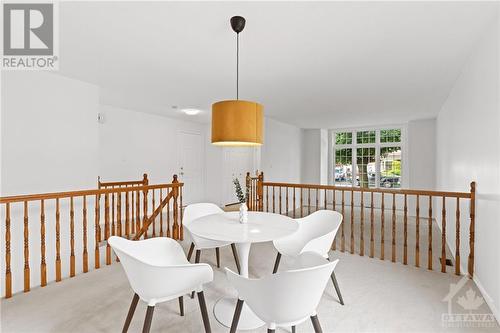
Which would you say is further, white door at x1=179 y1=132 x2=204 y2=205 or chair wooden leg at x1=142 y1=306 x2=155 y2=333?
white door at x1=179 y1=132 x2=204 y2=205

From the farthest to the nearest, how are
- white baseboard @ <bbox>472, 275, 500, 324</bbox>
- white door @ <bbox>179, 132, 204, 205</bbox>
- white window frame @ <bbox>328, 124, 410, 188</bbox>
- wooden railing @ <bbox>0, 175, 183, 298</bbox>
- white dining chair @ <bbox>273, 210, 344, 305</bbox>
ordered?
white window frame @ <bbox>328, 124, 410, 188</bbox>, white door @ <bbox>179, 132, 204, 205</bbox>, wooden railing @ <bbox>0, 175, 183, 298</bbox>, white dining chair @ <bbox>273, 210, 344, 305</bbox>, white baseboard @ <bbox>472, 275, 500, 324</bbox>

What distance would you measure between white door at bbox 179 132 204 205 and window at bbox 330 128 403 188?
13.6ft

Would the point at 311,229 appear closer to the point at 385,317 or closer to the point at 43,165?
the point at 385,317

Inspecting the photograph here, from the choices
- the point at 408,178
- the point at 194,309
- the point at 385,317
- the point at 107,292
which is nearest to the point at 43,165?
the point at 107,292

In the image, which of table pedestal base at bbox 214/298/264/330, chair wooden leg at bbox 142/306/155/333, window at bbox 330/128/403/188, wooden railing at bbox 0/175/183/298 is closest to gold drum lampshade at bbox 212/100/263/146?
chair wooden leg at bbox 142/306/155/333

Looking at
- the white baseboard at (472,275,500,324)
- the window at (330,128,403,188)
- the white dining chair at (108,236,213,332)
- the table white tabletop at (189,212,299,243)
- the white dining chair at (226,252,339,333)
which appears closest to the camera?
the white dining chair at (226,252,339,333)

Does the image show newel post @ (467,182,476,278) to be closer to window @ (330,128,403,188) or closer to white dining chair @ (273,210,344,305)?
white dining chair @ (273,210,344,305)

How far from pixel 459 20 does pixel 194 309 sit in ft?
10.0

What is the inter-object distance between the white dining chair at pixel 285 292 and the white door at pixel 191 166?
5.26m

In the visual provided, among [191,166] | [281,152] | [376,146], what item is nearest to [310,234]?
[281,152]

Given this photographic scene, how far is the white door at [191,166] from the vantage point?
6.36 meters

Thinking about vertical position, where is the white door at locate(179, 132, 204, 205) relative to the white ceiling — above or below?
below

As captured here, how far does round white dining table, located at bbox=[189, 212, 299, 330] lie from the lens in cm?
180

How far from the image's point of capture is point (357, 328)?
1.85 m
